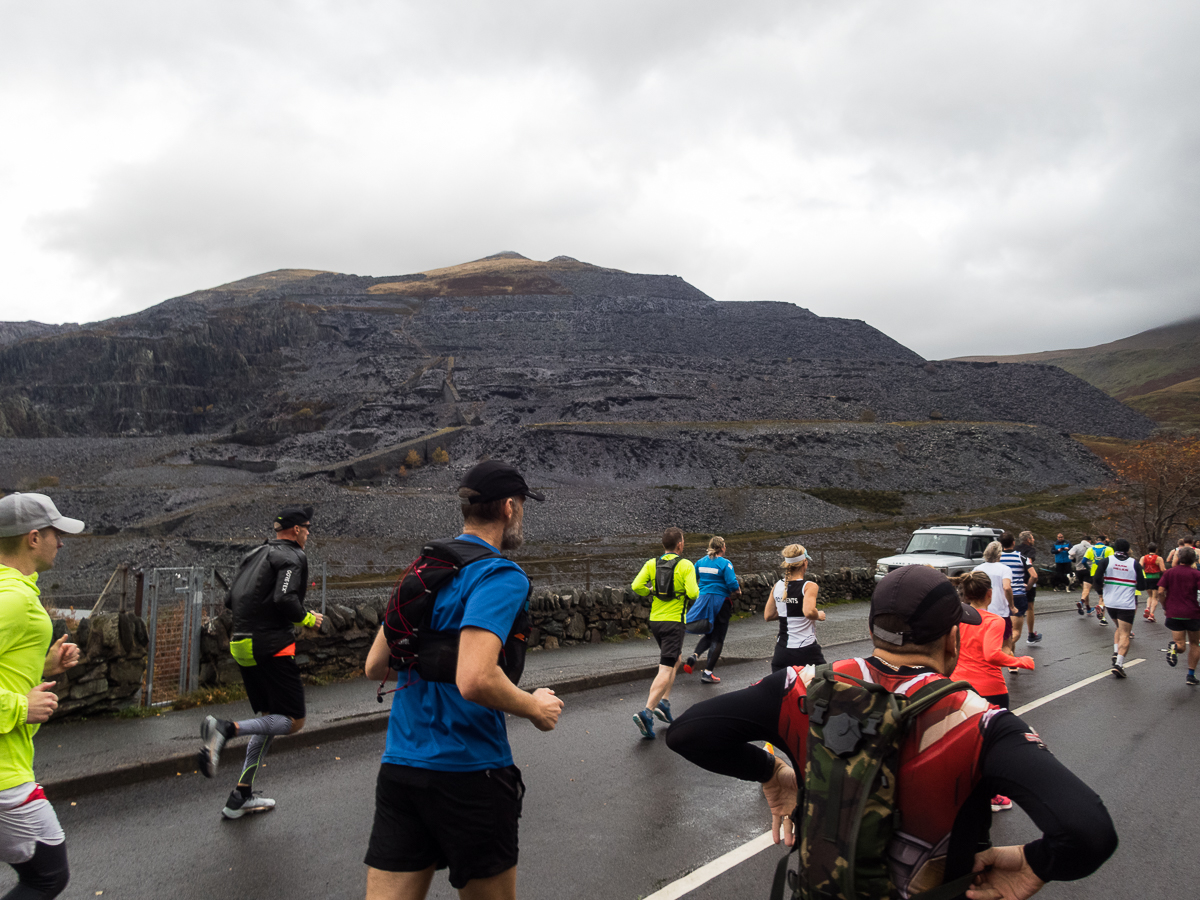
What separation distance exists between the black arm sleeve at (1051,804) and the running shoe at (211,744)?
4.31 meters

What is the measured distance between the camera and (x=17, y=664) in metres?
2.80

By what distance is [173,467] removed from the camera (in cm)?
5769

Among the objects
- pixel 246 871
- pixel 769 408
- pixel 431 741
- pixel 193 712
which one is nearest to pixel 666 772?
pixel 246 871

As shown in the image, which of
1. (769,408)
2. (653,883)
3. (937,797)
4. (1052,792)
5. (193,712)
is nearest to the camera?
(1052,792)

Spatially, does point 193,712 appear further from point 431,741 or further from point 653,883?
point 431,741

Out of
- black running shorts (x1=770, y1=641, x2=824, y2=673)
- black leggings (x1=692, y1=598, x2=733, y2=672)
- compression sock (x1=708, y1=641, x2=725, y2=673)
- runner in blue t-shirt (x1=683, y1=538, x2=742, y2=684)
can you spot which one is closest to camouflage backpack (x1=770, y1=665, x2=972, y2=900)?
black running shorts (x1=770, y1=641, x2=824, y2=673)

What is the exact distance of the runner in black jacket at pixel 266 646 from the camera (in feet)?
16.0

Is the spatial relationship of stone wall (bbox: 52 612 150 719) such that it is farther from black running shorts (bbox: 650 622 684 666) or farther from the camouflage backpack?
the camouflage backpack

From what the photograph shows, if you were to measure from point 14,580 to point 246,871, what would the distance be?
2293 mm

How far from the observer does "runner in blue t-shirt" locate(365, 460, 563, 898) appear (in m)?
2.42

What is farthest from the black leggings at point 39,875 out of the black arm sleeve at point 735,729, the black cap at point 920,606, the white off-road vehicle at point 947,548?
the white off-road vehicle at point 947,548

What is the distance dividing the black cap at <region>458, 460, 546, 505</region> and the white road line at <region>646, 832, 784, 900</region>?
7.62ft

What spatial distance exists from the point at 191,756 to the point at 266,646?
1914mm

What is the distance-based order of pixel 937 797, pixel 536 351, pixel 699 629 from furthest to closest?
1. pixel 536 351
2. pixel 699 629
3. pixel 937 797
